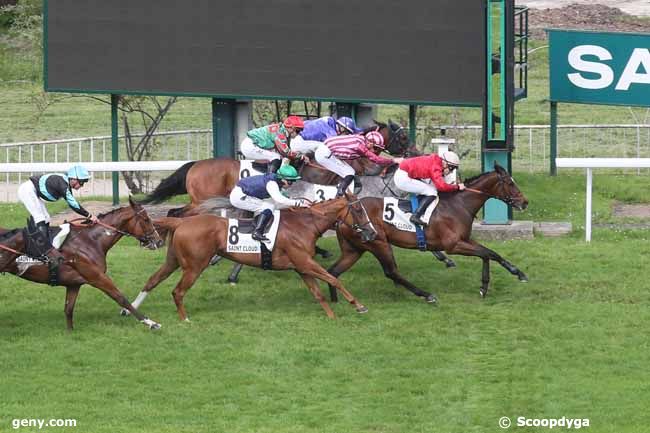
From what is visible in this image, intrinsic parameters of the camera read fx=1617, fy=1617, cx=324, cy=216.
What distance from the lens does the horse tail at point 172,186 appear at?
53.7 feet

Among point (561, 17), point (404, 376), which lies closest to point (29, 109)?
point (561, 17)

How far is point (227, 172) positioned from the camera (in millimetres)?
16172

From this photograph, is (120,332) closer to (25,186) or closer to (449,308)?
(25,186)

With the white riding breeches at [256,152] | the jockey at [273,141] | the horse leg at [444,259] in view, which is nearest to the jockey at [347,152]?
the jockey at [273,141]

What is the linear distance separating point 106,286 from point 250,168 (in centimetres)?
266

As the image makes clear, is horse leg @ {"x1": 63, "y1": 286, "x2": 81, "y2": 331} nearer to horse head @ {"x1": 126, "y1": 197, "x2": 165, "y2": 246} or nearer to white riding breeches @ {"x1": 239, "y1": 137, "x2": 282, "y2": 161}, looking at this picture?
horse head @ {"x1": 126, "y1": 197, "x2": 165, "y2": 246}

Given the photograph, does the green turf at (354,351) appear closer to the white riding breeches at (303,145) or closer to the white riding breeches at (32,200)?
the white riding breeches at (32,200)

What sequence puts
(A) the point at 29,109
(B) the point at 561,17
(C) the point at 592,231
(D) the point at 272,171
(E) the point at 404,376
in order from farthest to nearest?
(B) the point at 561,17, (A) the point at 29,109, (C) the point at 592,231, (D) the point at 272,171, (E) the point at 404,376

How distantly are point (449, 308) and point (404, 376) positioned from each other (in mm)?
2156

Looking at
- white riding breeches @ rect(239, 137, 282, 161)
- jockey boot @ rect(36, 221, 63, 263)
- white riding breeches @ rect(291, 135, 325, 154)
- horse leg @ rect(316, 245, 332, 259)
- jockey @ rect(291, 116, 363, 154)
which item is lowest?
horse leg @ rect(316, 245, 332, 259)

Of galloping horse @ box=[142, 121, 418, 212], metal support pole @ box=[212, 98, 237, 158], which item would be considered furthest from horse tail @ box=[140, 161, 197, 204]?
metal support pole @ box=[212, 98, 237, 158]

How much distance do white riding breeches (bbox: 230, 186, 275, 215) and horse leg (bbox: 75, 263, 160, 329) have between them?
5.01 feet

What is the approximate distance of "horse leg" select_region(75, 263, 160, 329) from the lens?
1383 cm

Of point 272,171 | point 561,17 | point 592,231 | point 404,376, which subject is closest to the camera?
point 404,376
